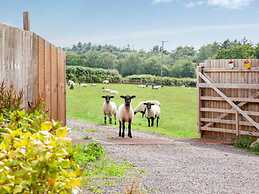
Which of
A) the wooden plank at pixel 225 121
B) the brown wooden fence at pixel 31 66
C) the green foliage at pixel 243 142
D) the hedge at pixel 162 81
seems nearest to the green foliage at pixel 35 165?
the brown wooden fence at pixel 31 66

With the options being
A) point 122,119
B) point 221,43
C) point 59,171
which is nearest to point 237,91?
point 122,119

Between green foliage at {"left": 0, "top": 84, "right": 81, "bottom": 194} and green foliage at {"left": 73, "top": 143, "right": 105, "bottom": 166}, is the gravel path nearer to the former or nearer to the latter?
green foliage at {"left": 73, "top": 143, "right": 105, "bottom": 166}

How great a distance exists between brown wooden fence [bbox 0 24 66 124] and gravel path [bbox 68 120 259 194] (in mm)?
1901

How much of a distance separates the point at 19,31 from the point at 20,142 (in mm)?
4753

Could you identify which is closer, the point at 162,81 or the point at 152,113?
the point at 152,113

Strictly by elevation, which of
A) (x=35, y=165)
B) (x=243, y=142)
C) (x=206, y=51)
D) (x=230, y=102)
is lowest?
(x=243, y=142)

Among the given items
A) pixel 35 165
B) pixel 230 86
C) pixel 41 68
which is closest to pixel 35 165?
pixel 35 165

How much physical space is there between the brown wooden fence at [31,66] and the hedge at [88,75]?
5440 centimetres

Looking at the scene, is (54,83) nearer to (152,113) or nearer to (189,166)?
(189,166)

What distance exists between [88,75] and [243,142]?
56.5m

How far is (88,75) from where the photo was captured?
6931cm

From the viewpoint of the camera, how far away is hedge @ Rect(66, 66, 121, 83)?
66.2 metres

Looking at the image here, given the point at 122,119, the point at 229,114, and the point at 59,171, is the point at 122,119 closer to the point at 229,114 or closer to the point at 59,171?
the point at 229,114

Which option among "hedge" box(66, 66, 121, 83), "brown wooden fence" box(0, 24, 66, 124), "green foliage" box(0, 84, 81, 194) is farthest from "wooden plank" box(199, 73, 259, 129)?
"hedge" box(66, 66, 121, 83)
